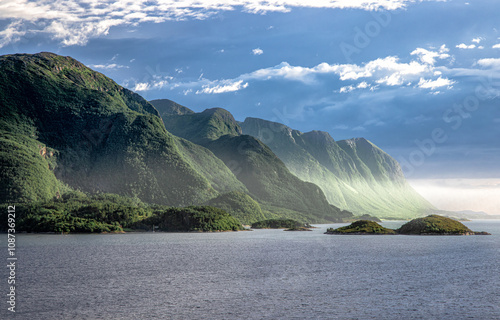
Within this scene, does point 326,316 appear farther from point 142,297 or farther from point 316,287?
point 142,297

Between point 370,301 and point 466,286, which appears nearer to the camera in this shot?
point 370,301

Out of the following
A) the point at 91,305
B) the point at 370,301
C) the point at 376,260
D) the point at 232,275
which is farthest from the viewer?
the point at 376,260

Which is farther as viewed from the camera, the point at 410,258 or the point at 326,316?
the point at 410,258

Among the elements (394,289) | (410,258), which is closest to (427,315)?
(394,289)

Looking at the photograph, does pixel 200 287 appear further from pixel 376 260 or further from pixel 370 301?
pixel 376 260

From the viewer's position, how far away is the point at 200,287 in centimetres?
6656

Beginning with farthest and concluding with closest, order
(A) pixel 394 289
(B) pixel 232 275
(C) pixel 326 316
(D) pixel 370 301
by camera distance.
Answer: (B) pixel 232 275
(A) pixel 394 289
(D) pixel 370 301
(C) pixel 326 316

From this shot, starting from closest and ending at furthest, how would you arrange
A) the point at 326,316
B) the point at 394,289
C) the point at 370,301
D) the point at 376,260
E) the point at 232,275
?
the point at 326,316 < the point at 370,301 < the point at 394,289 < the point at 232,275 < the point at 376,260

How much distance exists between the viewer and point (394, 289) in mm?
65938

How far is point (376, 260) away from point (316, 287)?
48.4 meters

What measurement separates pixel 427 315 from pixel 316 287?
20879mm

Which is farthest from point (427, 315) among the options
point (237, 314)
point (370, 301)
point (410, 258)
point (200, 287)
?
point (410, 258)

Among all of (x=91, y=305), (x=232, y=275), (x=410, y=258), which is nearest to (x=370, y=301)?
(x=232, y=275)

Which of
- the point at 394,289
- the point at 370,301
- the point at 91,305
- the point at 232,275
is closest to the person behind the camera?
the point at 91,305
